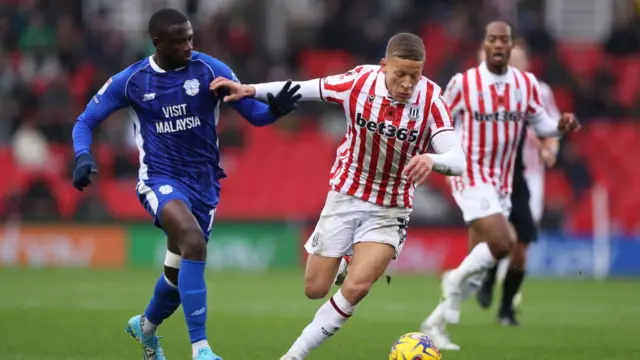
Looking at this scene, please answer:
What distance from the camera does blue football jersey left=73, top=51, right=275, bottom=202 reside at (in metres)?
8.02

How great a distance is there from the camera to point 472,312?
1316cm

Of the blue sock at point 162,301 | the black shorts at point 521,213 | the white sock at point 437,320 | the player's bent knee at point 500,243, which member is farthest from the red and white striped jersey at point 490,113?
the blue sock at point 162,301

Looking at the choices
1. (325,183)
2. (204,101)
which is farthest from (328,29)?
(204,101)

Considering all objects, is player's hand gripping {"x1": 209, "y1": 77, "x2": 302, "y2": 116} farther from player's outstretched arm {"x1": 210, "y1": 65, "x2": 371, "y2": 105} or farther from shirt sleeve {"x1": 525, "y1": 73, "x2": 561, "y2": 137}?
shirt sleeve {"x1": 525, "y1": 73, "x2": 561, "y2": 137}

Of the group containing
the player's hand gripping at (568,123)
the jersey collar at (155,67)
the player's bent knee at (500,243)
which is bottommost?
the player's bent knee at (500,243)

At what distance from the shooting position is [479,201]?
10320 mm

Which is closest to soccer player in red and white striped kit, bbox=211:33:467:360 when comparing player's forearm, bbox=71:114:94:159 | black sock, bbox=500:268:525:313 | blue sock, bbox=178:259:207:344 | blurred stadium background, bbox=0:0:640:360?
blue sock, bbox=178:259:207:344

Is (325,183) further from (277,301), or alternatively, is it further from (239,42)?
(277,301)

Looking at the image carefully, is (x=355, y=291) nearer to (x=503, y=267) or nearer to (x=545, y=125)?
(x=545, y=125)

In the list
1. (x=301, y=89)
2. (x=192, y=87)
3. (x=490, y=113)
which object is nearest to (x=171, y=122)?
(x=192, y=87)

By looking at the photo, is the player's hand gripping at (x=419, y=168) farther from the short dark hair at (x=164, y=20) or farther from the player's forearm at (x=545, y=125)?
the player's forearm at (x=545, y=125)

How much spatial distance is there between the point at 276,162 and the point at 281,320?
30.3 feet

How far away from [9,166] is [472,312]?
10474 mm

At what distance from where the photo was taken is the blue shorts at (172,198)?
7.82 m
